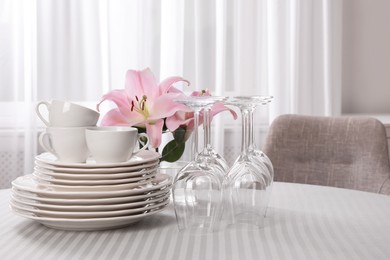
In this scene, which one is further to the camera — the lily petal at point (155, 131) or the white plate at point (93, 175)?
the lily petal at point (155, 131)

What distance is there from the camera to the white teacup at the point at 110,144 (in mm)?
1307

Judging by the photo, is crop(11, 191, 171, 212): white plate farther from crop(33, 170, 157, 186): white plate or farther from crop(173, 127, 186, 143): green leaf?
crop(173, 127, 186, 143): green leaf

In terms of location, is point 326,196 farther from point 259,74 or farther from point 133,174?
point 259,74

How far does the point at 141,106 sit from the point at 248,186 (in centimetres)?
28

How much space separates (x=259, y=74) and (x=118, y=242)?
209 centimetres

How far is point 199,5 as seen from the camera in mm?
3121

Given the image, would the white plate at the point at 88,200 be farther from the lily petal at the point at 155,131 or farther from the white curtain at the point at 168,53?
the white curtain at the point at 168,53

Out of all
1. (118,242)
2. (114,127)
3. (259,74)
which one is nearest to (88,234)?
(118,242)

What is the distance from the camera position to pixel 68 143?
134cm

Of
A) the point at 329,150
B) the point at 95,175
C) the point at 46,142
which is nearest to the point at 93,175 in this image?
the point at 95,175

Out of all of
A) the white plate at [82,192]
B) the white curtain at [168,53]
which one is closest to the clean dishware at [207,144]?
the white plate at [82,192]

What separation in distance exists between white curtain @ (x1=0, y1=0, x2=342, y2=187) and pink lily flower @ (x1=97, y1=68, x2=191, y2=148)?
1603mm

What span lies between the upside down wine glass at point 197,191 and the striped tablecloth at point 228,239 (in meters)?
0.03

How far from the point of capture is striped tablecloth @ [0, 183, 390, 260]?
1.15 metres
